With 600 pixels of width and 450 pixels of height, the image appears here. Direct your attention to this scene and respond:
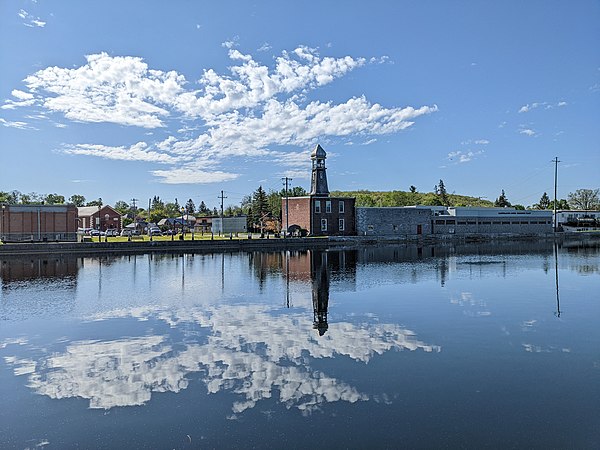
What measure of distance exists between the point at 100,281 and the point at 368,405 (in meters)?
22.1

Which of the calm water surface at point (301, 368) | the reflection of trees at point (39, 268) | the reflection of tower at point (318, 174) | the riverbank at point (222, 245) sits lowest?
the calm water surface at point (301, 368)

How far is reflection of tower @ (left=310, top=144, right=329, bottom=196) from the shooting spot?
203ft

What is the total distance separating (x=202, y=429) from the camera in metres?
7.95

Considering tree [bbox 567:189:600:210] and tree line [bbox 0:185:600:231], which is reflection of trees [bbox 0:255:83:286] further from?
tree [bbox 567:189:600:210]

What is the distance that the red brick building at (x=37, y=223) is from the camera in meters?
50.5

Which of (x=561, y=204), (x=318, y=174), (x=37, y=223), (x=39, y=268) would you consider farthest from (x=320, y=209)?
(x=561, y=204)

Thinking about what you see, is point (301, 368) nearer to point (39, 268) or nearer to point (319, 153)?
point (39, 268)

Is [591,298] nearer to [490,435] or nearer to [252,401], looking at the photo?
[490,435]

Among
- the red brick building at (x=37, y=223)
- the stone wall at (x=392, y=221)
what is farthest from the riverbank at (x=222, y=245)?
the red brick building at (x=37, y=223)

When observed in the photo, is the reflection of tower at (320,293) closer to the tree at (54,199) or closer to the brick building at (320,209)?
the brick building at (320,209)

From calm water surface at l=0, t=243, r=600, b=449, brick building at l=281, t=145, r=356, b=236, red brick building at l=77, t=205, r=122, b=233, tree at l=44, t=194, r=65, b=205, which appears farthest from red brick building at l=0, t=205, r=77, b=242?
tree at l=44, t=194, r=65, b=205

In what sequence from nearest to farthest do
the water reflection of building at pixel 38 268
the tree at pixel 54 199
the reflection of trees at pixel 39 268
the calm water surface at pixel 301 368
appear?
1. the calm water surface at pixel 301 368
2. the reflection of trees at pixel 39 268
3. the water reflection of building at pixel 38 268
4. the tree at pixel 54 199

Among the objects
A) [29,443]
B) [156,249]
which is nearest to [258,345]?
[29,443]

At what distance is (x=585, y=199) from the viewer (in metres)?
124
